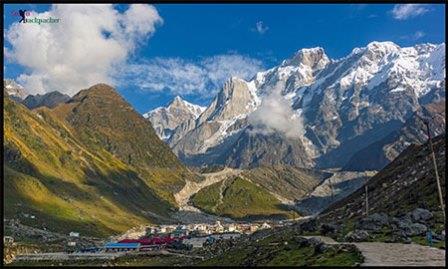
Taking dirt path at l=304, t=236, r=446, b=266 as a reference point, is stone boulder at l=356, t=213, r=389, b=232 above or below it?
above

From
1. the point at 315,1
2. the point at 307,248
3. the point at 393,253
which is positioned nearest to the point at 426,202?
the point at 307,248

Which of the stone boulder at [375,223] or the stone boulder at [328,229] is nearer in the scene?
the stone boulder at [375,223]

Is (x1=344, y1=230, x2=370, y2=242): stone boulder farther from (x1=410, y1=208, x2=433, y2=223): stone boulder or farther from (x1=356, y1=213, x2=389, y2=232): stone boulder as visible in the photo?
(x1=410, y1=208, x2=433, y2=223): stone boulder

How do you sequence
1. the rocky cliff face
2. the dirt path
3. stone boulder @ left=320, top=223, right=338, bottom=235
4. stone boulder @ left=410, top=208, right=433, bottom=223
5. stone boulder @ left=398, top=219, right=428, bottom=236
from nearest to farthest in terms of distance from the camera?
the dirt path
stone boulder @ left=398, top=219, right=428, bottom=236
stone boulder @ left=410, top=208, right=433, bottom=223
stone boulder @ left=320, top=223, right=338, bottom=235
the rocky cliff face

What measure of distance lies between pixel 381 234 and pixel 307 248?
11.9 metres

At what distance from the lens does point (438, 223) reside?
82.0 metres

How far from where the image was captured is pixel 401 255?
5544cm

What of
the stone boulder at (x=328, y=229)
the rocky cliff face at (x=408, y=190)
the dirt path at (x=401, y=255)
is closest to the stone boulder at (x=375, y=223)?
the stone boulder at (x=328, y=229)

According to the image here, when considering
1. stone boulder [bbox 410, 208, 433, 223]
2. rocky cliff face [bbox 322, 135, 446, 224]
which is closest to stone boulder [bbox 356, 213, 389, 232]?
stone boulder [bbox 410, 208, 433, 223]

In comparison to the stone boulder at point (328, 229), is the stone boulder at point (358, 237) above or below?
below

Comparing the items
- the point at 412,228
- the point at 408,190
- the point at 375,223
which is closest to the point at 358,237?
the point at 412,228

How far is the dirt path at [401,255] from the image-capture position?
4866 centimetres

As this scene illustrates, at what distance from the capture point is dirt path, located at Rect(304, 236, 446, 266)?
1916 inches

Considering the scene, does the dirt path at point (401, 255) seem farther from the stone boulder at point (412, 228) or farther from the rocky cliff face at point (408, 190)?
the rocky cliff face at point (408, 190)
